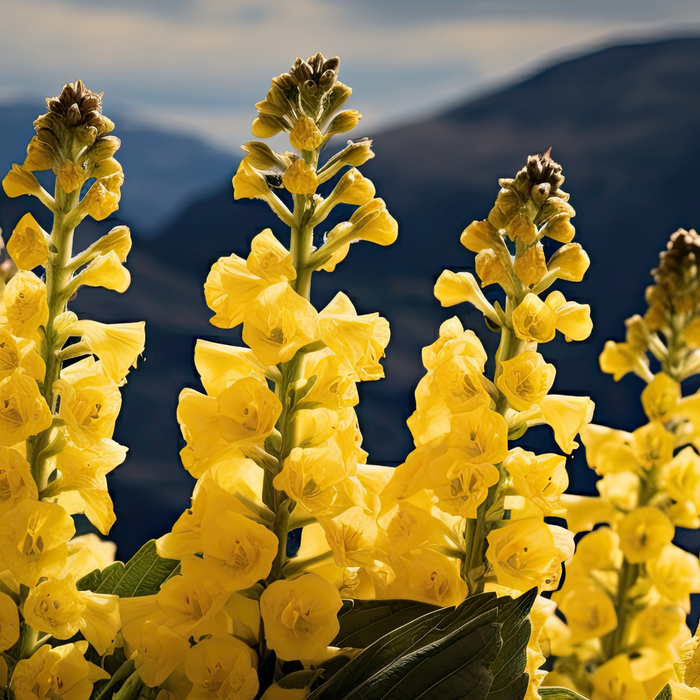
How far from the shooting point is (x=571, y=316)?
15.0 inches

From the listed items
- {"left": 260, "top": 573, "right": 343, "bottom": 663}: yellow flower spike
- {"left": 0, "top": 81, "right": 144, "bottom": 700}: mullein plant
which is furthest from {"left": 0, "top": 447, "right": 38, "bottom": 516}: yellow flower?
{"left": 260, "top": 573, "right": 343, "bottom": 663}: yellow flower spike

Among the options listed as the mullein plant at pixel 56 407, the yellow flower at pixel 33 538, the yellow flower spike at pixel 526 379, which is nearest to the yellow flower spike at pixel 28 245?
the mullein plant at pixel 56 407

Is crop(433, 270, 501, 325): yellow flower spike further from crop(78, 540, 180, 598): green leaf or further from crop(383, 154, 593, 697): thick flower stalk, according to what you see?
crop(78, 540, 180, 598): green leaf

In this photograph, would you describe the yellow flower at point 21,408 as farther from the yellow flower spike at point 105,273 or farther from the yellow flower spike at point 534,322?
the yellow flower spike at point 534,322

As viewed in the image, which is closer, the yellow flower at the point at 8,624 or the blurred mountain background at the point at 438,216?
the yellow flower at the point at 8,624

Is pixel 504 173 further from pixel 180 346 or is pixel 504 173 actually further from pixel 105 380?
pixel 105 380

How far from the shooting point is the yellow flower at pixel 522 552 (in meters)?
0.36

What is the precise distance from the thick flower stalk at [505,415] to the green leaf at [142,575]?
0.14 m

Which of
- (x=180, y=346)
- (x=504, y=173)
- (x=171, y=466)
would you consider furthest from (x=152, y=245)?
(x=504, y=173)

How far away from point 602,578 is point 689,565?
0.04m

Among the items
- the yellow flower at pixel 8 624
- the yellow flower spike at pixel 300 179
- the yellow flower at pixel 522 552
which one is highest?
the yellow flower spike at pixel 300 179

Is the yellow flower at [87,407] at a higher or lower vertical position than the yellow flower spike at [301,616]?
higher

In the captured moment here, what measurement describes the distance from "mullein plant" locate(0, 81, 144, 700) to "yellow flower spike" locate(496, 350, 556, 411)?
168 millimetres

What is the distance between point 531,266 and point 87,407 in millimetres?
201
